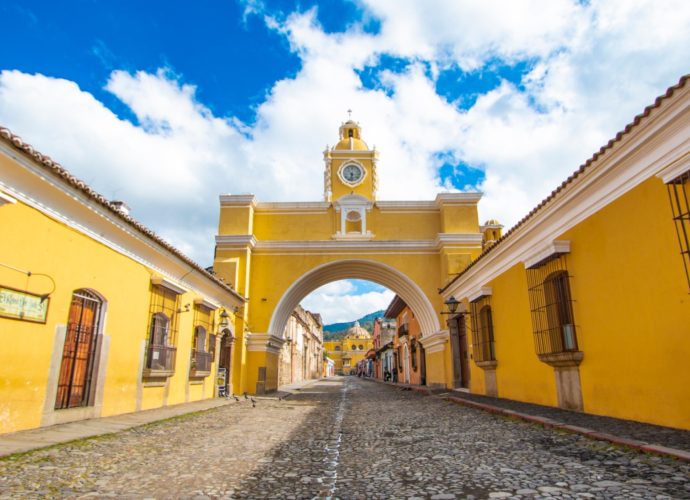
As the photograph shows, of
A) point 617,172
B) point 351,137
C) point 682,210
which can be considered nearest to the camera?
point 682,210

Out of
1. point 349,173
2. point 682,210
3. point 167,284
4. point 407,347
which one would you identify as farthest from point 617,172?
point 407,347

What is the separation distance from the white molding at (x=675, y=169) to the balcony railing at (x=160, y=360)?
9.22 m

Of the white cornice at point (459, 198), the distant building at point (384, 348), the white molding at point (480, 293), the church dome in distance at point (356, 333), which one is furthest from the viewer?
the church dome in distance at point (356, 333)

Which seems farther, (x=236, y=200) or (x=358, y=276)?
(x=358, y=276)

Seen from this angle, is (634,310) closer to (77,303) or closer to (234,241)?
(77,303)

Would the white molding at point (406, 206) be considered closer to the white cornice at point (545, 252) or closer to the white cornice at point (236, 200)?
the white cornice at point (236, 200)

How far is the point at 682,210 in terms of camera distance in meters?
5.32

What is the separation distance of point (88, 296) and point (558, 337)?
7.93m

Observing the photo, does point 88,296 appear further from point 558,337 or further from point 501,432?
point 558,337

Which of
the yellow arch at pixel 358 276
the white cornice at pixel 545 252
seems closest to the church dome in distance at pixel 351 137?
the yellow arch at pixel 358 276

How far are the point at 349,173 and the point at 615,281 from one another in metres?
15.6

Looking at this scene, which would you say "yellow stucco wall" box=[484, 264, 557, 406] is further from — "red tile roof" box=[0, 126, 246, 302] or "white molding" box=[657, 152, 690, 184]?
"red tile roof" box=[0, 126, 246, 302]

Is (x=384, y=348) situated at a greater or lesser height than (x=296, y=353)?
greater

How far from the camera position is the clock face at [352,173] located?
21141 millimetres
